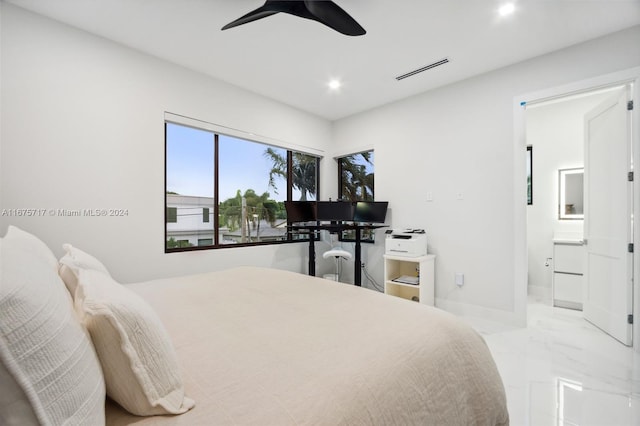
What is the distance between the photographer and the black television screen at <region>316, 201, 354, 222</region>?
392 centimetres

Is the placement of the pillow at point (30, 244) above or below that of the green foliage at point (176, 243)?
above

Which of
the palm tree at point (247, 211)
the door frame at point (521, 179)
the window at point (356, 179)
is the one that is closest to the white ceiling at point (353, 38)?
the door frame at point (521, 179)

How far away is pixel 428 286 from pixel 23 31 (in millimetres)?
4401

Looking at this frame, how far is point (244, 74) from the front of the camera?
10.4ft

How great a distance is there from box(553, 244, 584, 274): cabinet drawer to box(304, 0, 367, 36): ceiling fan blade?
359cm

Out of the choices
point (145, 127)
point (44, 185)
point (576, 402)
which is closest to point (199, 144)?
point (145, 127)

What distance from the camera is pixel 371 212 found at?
12.7 ft

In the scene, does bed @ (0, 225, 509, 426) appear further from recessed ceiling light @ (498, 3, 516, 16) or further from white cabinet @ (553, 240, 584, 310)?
white cabinet @ (553, 240, 584, 310)

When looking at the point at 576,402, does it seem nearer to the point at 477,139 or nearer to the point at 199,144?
the point at 477,139

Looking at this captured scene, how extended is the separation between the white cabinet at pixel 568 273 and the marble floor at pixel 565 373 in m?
0.52

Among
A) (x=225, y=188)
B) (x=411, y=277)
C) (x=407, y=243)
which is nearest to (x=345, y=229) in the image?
(x=407, y=243)

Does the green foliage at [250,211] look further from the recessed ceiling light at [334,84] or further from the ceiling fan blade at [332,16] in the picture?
the ceiling fan blade at [332,16]

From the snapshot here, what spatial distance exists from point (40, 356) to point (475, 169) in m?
3.59

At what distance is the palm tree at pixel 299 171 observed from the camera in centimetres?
413
